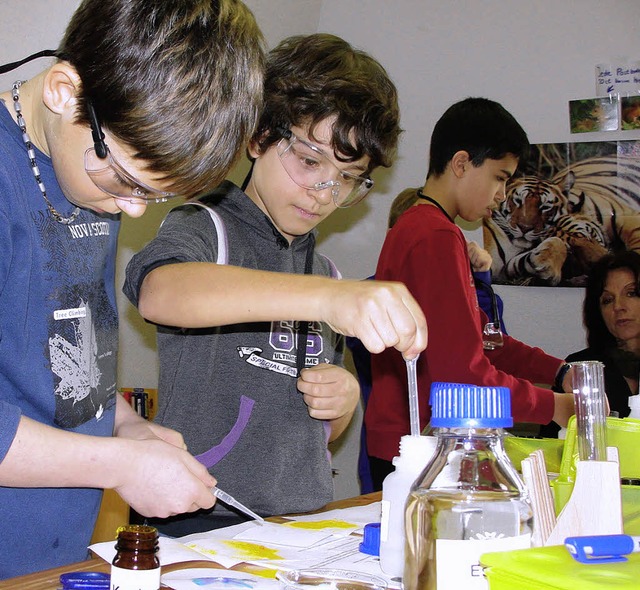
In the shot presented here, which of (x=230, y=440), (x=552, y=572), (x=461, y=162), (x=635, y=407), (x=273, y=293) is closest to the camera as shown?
(x=552, y=572)

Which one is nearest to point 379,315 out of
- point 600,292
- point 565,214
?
point 600,292

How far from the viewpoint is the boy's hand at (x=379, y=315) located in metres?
0.87

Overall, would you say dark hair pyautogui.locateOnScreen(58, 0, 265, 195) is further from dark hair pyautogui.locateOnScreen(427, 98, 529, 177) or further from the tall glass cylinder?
dark hair pyautogui.locateOnScreen(427, 98, 529, 177)

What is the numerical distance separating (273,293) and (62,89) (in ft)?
1.07

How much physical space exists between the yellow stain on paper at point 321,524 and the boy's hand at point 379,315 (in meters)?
0.36

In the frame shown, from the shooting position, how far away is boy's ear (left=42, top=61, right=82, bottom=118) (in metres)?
0.85

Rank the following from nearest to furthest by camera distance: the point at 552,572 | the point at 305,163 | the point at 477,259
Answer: the point at 552,572, the point at 305,163, the point at 477,259

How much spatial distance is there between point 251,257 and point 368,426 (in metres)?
0.63

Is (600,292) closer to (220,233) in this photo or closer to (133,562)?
(220,233)

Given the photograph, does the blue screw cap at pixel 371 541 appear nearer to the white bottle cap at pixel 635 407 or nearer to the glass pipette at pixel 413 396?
the glass pipette at pixel 413 396

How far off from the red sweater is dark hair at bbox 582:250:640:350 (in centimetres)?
112

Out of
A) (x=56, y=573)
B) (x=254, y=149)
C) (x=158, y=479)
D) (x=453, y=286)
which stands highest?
(x=254, y=149)

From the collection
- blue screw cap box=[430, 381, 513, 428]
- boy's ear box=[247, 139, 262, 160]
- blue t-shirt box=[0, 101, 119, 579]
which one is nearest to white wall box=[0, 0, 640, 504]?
boy's ear box=[247, 139, 262, 160]

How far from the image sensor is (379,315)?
874 millimetres
